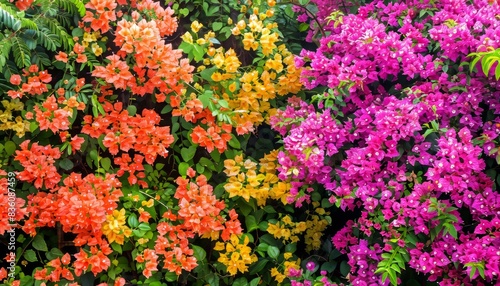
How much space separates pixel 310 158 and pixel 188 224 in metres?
0.60

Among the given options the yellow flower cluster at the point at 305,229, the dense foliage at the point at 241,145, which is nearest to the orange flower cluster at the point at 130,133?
the dense foliage at the point at 241,145

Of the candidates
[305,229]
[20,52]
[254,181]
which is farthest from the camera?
[305,229]

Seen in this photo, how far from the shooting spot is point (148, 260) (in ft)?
7.45

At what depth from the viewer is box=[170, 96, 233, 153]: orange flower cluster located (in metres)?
2.39

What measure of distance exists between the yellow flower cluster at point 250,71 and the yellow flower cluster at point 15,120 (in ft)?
2.56

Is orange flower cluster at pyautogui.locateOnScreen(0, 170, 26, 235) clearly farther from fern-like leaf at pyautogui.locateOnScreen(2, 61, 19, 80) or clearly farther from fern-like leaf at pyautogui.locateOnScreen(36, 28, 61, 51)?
fern-like leaf at pyautogui.locateOnScreen(36, 28, 61, 51)

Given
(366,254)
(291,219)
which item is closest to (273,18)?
(291,219)

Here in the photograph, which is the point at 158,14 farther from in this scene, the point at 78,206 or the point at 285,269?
the point at 285,269

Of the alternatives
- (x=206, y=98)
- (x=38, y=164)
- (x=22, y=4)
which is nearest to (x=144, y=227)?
(x=38, y=164)

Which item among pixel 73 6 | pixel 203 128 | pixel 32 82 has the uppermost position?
pixel 73 6

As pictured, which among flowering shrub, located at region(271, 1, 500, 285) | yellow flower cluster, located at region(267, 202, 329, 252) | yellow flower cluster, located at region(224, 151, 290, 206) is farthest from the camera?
yellow flower cluster, located at region(267, 202, 329, 252)

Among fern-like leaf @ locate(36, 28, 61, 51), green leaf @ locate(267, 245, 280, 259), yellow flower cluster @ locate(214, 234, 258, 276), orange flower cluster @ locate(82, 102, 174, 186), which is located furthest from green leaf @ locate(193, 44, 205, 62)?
green leaf @ locate(267, 245, 280, 259)

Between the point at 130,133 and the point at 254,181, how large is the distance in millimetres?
593

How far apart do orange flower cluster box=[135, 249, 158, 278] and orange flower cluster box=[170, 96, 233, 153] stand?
1.69 ft
